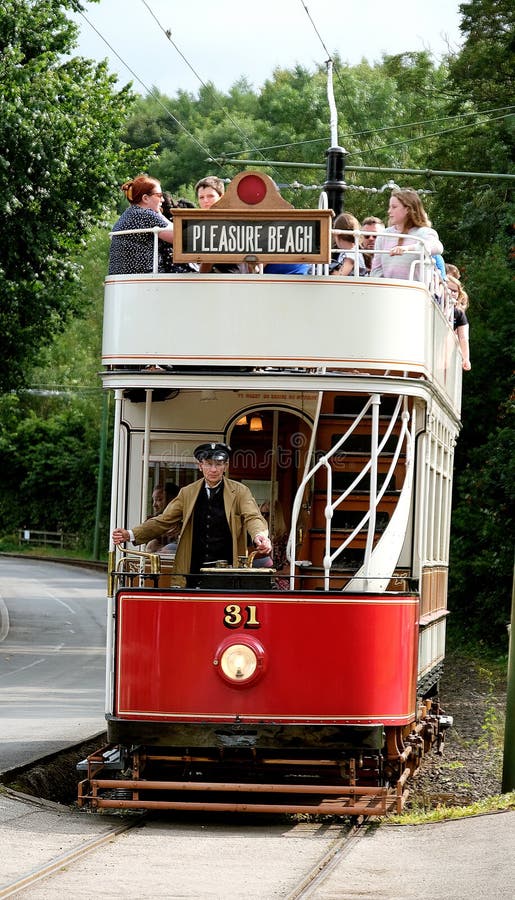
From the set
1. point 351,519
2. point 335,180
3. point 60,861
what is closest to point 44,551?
point 335,180

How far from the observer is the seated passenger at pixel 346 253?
38.1 ft

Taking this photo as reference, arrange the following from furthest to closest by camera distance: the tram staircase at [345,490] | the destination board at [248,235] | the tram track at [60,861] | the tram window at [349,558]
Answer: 1. the tram window at [349,558]
2. the tram staircase at [345,490]
3. the destination board at [248,235]
4. the tram track at [60,861]

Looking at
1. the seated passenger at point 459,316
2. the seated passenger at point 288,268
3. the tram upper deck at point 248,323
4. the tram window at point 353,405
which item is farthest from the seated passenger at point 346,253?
the seated passenger at point 459,316

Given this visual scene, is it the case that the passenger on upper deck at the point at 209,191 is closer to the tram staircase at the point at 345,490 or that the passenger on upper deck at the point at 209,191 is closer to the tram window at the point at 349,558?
the tram staircase at the point at 345,490

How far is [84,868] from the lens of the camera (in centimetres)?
866

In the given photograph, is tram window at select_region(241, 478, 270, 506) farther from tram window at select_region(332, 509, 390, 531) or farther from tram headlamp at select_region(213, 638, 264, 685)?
tram headlamp at select_region(213, 638, 264, 685)

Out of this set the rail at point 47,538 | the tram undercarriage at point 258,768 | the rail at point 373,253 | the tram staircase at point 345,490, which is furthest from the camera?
the rail at point 47,538

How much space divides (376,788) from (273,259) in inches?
140

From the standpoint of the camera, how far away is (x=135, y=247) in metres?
11.4

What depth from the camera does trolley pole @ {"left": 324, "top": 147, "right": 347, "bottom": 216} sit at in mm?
18312

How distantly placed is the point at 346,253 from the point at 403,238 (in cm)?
78

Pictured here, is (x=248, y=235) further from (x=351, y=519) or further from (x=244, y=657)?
(x=351, y=519)

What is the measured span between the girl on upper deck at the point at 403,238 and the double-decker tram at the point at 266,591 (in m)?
0.24

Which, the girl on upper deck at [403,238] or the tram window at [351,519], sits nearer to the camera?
the girl on upper deck at [403,238]
